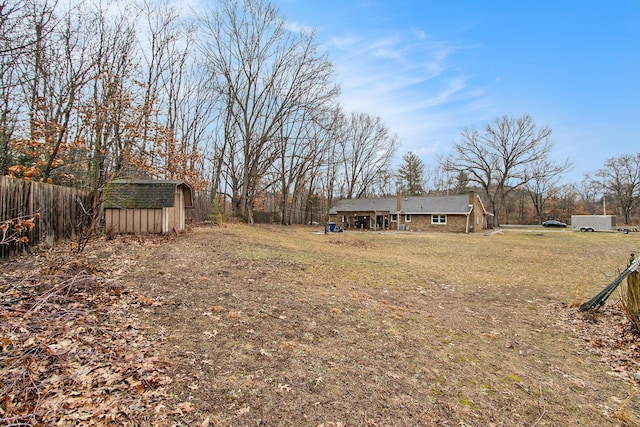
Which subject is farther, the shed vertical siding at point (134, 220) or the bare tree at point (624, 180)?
the bare tree at point (624, 180)

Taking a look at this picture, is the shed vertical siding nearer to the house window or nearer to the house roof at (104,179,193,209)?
the house roof at (104,179,193,209)

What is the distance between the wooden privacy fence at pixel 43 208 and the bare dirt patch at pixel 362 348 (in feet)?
3.32

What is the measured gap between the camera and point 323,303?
5.64m

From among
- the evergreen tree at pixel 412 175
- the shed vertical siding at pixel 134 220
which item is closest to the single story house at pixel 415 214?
the evergreen tree at pixel 412 175

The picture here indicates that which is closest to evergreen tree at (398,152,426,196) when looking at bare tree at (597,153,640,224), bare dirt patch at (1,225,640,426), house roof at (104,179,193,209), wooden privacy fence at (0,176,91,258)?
bare tree at (597,153,640,224)

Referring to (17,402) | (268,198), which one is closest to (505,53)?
(17,402)

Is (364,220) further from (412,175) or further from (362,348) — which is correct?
(362,348)

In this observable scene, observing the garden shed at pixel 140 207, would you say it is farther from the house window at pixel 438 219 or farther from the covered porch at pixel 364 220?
the house window at pixel 438 219

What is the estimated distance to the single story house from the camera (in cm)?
3138

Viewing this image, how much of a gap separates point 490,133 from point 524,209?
2475cm

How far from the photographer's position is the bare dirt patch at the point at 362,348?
2855 mm

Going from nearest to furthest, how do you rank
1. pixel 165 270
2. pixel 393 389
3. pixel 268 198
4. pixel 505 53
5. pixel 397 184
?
pixel 393 389 → pixel 165 270 → pixel 505 53 → pixel 268 198 → pixel 397 184

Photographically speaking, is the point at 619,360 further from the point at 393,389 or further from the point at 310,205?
the point at 310,205

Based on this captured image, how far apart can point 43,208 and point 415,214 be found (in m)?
31.4
